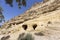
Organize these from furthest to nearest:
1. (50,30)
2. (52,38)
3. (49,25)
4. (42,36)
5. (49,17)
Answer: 1. (49,17)
2. (49,25)
3. (50,30)
4. (42,36)
5. (52,38)

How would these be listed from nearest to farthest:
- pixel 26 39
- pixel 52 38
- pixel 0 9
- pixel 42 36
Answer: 1. pixel 26 39
2. pixel 52 38
3. pixel 42 36
4. pixel 0 9

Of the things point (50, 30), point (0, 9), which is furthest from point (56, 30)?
point (0, 9)

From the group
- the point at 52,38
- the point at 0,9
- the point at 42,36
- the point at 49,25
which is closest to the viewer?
the point at 52,38

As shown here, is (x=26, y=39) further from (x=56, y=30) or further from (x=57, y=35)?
(x=56, y=30)

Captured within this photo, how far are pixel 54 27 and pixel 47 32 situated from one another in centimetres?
112

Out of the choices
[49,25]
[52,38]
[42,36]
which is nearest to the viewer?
[52,38]

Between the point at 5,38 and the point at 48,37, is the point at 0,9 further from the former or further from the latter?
the point at 48,37

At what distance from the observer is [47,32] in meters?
17.0

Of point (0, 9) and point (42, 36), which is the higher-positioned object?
point (0, 9)

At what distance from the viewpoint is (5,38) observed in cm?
1953

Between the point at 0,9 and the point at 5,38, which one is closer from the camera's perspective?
the point at 5,38

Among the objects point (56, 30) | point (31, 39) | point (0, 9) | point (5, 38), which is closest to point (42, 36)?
point (56, 30)

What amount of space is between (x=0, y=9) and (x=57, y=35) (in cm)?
1141

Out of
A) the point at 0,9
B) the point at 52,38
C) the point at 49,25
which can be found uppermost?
the point at 0,9
